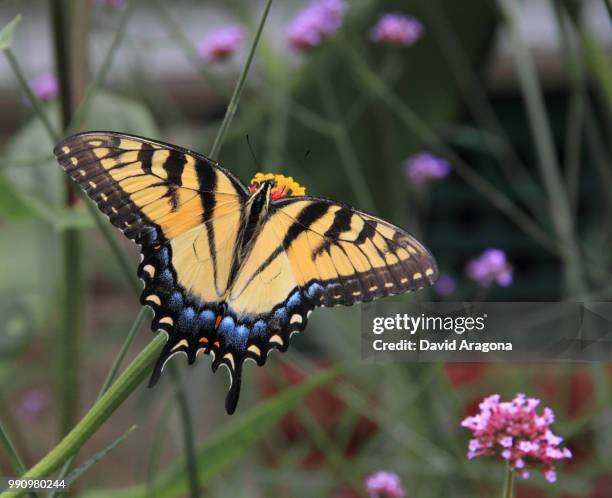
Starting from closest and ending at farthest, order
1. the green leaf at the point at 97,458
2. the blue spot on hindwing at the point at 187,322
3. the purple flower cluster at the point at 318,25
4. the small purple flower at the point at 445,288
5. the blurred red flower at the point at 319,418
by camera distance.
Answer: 1. the green leaf at the point at 97,458
2. the blue spot on hindwing at the point at 187,322
3. the purple flower cluster at the point at 318,25
4. the small purple flower at the point at 445,288
5. the blurred red flower at the point at 319,418

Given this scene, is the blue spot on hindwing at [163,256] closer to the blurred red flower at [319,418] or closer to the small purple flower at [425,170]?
the small purple flower at [425,170]

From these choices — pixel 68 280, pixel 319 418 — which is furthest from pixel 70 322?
pixel 319 418

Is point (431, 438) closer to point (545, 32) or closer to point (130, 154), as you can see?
point (130, 154)

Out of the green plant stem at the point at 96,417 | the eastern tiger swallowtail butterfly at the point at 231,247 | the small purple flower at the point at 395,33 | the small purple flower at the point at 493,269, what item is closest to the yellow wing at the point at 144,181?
the eastern tiger swallowtail butterfly at the point at 231,247

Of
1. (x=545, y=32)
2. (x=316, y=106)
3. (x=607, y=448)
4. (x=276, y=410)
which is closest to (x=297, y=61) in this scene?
(x=316, y=106)

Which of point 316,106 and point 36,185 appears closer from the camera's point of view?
point 36,185

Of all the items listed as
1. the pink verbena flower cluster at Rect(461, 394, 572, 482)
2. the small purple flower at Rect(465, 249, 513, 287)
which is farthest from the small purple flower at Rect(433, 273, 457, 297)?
the pink verbena flower cluster at Rect(461, 394, 572, 482)

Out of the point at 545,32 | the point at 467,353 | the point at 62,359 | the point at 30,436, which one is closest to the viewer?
the point at 467,353
